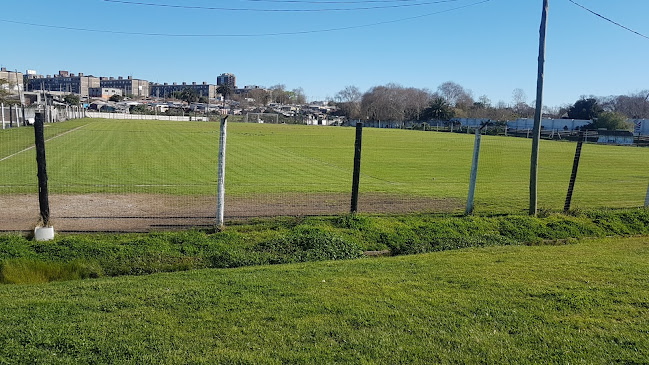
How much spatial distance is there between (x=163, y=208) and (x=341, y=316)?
24.5 feet

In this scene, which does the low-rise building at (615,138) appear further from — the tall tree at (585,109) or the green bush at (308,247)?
the green bush at (308,247)

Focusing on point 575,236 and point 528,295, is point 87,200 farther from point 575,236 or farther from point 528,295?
point 575,236

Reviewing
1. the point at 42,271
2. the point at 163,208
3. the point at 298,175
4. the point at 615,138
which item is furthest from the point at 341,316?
the point at 615,138

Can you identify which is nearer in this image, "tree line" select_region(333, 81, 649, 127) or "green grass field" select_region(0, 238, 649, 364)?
"green grass field" select_region(0, 238, 649, 364)

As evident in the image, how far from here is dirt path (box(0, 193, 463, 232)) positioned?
32.4 feet

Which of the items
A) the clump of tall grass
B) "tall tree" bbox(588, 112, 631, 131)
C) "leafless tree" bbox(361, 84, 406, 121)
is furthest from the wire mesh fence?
"leafless tree" bbox(361, 84, 406, 121)

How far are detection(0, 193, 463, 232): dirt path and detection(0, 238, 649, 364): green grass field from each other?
337 centimetres

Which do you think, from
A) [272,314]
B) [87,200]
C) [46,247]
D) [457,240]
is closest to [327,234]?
[457,240]

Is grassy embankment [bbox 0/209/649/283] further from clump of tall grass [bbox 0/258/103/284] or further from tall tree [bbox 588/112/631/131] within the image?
tall tree [bbox 588/112/631/131]

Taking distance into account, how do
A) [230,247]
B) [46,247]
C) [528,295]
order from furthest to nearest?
[230,247] → [46,247] → [528,295]

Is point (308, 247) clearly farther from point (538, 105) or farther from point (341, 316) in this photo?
point (538, 105)

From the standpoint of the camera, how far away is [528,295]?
618cm

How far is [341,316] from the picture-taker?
17.7 ft

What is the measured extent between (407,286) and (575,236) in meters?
6.01
